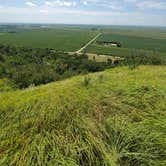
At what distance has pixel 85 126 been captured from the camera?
7.89 ft

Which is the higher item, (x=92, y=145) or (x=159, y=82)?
(x=159, y=82)

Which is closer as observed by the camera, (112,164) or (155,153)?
(112,164)

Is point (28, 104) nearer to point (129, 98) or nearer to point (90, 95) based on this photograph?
point (90, 95)

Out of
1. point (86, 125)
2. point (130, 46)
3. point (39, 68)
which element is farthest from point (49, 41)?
point (86, 125)

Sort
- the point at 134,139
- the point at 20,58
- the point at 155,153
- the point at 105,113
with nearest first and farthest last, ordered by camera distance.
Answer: the point at 155,153
the point at 134,139
the point at 105,113
the point at 20,58

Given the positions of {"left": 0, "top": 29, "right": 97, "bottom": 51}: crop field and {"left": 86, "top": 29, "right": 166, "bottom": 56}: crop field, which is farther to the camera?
{"left": 0, "top": 29, "right": 97, "bottom": 51}: crop field

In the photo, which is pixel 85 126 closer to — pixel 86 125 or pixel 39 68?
pixel 86 125

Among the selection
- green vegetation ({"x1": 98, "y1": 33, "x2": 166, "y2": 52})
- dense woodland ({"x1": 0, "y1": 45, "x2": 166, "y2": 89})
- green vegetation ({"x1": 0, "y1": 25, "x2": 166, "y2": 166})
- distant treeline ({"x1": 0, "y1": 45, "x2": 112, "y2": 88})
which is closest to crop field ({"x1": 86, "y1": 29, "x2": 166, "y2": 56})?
green vegetation ({"x1": 98, "y1": 33, "x2": 166, "y2": 52})

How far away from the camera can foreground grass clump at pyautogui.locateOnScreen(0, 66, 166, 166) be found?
6.89 ft

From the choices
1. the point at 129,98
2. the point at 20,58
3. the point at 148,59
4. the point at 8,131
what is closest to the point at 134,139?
the point at 129,98

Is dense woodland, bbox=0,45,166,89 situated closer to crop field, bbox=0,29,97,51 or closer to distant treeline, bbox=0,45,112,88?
distant treeline, bbox=0,45,112,88

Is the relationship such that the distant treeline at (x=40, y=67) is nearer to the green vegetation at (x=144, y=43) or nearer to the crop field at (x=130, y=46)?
the crop field at (x=130, y=46)

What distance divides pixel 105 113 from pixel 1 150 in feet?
3.74

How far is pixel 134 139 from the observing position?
229 centimetres
